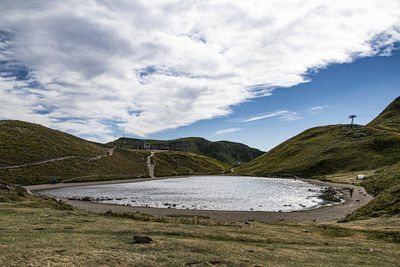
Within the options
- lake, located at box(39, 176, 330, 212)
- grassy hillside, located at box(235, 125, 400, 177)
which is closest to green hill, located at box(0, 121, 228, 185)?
lake, located at box(39, 176, 330, 212)

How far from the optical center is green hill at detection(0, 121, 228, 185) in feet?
331

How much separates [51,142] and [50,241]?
477 ft

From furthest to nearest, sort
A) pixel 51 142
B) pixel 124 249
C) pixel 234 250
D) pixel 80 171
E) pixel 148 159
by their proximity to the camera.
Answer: pixel 148 159, pixel 51 142, pixel 80 171, pixel 234 250, pixel 124 249

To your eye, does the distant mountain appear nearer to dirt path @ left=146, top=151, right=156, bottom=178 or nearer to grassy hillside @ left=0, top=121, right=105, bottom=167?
dirt path @ left=146, top=151, right=156, bottom=178

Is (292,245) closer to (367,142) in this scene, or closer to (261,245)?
(261,245)

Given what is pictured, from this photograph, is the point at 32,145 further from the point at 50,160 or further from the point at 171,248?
the point at 171,248

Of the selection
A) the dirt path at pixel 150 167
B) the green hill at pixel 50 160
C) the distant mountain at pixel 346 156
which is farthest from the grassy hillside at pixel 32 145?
the distant mountain at pixel 346 156

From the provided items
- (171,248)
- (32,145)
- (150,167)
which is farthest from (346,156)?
(32,145)

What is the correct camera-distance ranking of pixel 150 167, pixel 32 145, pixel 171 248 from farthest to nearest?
pixel 150 167
pixel 32 145
pixel 171 248

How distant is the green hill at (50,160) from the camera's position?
331 ft

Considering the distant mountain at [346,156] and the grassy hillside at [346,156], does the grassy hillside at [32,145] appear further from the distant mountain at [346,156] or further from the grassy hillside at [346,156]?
the grassy hillside at [346,156]

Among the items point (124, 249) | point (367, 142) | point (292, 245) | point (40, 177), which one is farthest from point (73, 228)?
point (367, 142)

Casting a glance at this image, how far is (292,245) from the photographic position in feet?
67.9

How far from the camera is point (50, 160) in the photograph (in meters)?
118
